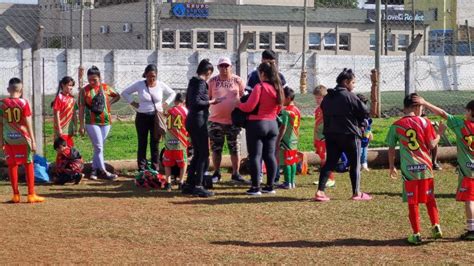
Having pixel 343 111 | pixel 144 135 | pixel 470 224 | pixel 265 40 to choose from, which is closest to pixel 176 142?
pixel 144 135

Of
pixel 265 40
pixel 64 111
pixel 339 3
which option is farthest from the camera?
pixel 339 3

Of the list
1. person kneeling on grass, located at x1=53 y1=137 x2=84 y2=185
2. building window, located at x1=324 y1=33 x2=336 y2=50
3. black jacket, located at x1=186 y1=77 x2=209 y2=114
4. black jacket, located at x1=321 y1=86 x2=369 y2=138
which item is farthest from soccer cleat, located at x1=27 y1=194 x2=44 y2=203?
building window, located at x1=324 y1=33 x2=336 y2=50

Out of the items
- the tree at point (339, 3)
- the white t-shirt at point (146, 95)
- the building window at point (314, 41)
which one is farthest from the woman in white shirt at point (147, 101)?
the tree at point (339, 3)

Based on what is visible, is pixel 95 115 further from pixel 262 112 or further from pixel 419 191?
pixel 419 191

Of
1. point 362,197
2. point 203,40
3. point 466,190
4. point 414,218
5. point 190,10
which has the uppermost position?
point 190,10

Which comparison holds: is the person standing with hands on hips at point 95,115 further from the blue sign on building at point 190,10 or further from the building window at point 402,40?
the building window at point 402,40

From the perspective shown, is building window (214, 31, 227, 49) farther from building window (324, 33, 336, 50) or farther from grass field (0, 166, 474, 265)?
grass field (0, 166, 474, 265)

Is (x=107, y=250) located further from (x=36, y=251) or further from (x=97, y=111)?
(x=97, y=111)

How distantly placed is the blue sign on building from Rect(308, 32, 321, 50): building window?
337 inches

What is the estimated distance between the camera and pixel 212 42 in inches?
2046

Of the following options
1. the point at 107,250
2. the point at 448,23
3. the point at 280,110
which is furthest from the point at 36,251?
the point at 448,23

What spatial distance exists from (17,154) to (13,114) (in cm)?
52

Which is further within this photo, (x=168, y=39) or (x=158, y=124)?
(x=168, y=39)

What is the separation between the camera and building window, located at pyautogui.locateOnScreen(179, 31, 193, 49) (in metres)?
52.7
